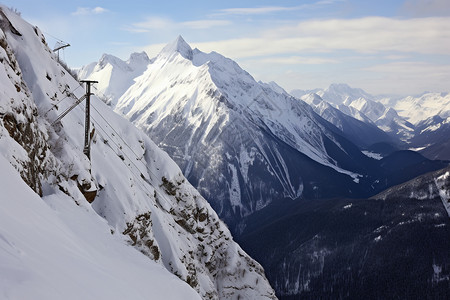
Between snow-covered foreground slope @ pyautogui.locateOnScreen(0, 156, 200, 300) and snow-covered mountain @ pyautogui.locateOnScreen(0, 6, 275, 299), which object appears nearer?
snow-covered foreground slope @ pyautogui.locateOnScreen(0, 156, 200, 300)

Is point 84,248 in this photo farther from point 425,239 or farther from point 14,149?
point 425,239

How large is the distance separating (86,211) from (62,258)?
46.8ft

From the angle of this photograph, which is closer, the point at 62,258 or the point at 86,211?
the point at 62,258

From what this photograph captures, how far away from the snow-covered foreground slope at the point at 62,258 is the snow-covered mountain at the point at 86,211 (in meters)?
0.06

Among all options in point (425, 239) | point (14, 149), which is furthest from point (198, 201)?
point (425, 239)

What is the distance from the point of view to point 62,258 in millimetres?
16703

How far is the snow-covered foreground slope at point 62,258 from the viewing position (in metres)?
13.0

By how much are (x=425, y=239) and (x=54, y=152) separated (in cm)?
19864

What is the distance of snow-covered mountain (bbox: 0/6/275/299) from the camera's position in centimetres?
1585

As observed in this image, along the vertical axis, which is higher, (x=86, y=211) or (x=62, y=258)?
(x=86, y=211)

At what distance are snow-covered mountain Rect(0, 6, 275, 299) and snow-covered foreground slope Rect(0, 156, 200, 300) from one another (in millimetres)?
61

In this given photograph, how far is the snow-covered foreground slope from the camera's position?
1300 cm

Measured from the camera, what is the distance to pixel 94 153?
44312 mm

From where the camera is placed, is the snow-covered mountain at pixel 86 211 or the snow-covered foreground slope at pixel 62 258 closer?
the snow-covered foreground slope at pixel 62 258
